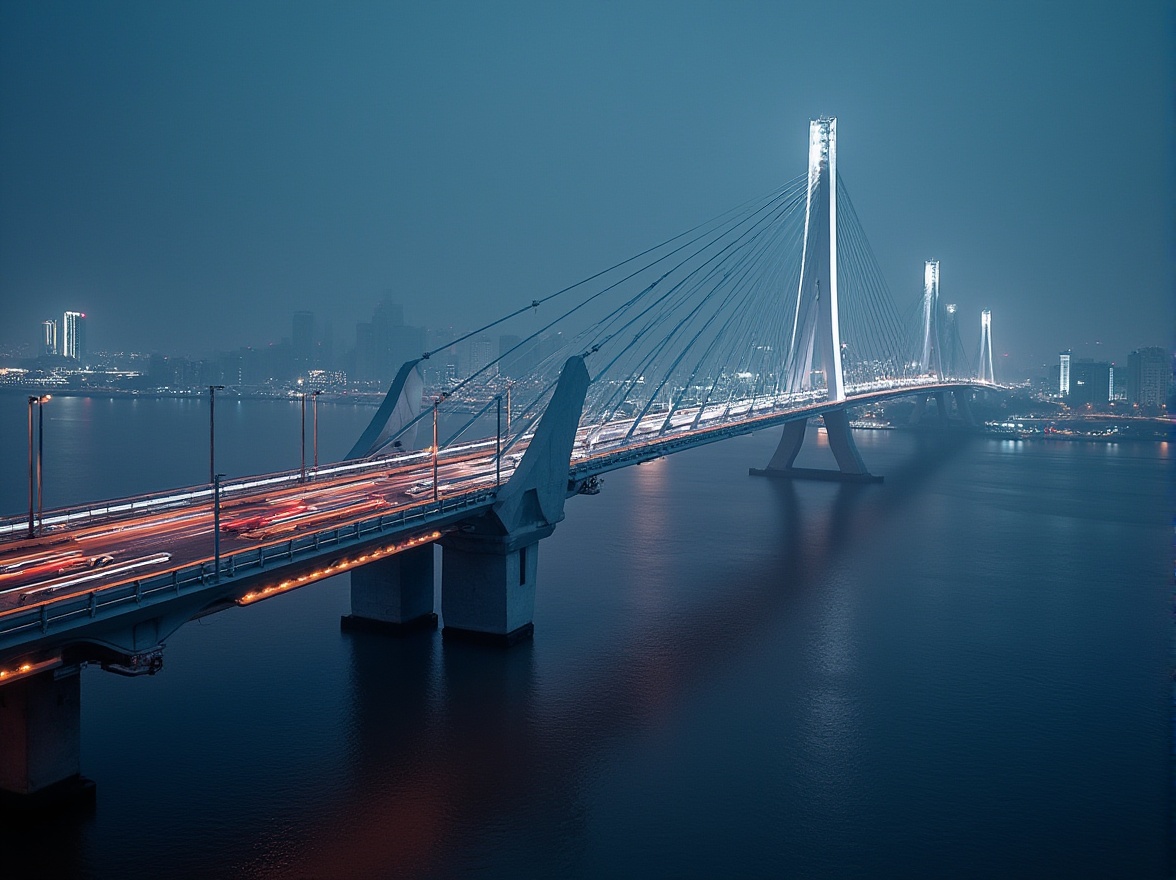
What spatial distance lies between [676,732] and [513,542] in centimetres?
404

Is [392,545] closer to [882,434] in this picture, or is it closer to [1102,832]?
[1102,832]

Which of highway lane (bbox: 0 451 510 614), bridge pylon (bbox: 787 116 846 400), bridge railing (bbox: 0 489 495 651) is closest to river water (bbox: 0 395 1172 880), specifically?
highway lane (bbox: 0 451 510 614)

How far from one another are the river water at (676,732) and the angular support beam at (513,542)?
57 cm

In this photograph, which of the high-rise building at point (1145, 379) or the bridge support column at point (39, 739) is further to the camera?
the high-rise building at point (1145, 379)

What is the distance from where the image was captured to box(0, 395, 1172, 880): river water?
31.2ft

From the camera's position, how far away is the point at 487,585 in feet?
50.6

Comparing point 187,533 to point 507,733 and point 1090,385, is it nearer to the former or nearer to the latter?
point 507,733

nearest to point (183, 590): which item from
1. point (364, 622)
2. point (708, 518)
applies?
point (364, 622)

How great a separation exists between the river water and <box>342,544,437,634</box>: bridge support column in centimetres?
38

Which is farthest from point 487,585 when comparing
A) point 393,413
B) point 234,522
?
point 393,413

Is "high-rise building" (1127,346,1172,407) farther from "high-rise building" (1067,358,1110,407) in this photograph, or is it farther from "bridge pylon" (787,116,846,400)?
"bridge pylon" (787,116,846,400)

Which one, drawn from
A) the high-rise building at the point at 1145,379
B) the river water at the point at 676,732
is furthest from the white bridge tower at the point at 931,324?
the river water at the point at 676,732

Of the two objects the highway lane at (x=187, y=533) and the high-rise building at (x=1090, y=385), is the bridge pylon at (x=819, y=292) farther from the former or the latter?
the high-rise building at (x=1090, y=385)

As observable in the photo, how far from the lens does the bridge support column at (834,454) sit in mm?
34688
